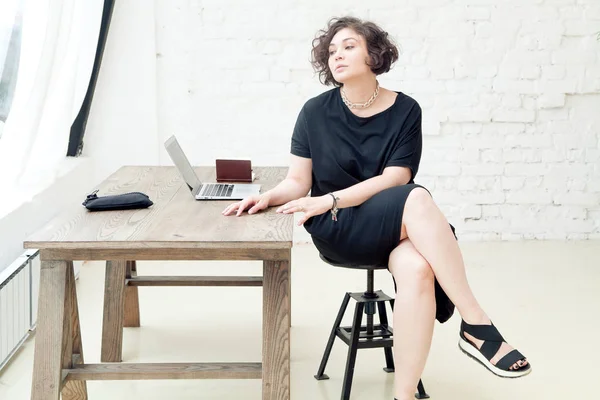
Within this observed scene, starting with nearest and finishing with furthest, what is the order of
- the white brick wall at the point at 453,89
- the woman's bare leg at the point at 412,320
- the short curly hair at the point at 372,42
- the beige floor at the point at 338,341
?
the woman's bare leg at the point at 412,320 < the short curly hair at the point at 372,42 < the beige floor at the point at 338,341 < the white brick wall at the point at 453,89

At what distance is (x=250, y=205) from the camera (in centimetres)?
266

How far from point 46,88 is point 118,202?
100 cm

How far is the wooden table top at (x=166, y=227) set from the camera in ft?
7.44

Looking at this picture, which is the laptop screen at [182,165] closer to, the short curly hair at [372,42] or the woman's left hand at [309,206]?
the woman's left hand at [309,206]

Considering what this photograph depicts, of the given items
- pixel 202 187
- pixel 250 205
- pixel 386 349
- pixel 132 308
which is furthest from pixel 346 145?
pixel 132 308

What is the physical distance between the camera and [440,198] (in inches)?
197

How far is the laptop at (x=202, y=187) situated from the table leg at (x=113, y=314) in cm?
48

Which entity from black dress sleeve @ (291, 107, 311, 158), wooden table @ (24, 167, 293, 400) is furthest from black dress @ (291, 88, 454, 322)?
wooden table @ (24, 167, 293, 400)

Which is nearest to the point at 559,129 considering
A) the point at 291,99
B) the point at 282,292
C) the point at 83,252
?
the point at 291,99

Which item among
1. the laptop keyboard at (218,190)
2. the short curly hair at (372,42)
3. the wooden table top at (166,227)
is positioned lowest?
the wooden table top at (166,227)

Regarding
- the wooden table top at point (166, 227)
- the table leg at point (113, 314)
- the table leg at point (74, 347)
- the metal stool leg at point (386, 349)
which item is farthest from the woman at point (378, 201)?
the table leg at point (113, 314)

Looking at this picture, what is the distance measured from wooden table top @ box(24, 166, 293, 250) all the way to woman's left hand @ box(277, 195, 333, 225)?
48 millimetres

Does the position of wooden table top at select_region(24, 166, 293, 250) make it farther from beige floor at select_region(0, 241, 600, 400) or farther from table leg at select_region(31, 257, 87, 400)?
beige floor at select_region(0, 241, 600, 400)

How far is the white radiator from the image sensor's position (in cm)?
311
